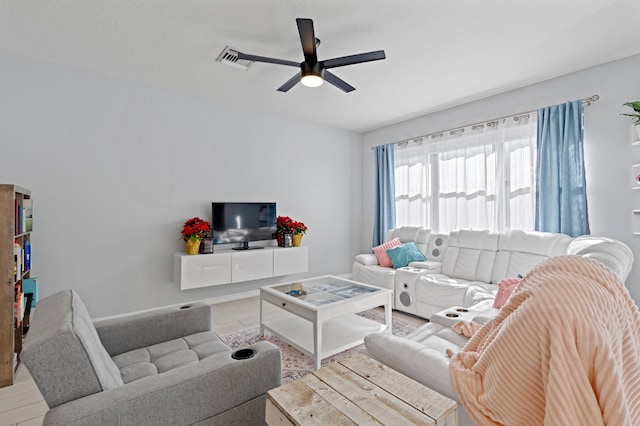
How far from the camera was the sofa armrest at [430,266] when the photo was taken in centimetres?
369

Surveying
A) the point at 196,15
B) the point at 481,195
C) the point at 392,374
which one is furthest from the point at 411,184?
the point at 392,374

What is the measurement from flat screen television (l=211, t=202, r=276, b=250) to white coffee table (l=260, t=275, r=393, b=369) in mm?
1304

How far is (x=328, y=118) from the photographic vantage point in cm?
471

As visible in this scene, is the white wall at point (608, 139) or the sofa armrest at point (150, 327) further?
the white wall at point (608, 139)

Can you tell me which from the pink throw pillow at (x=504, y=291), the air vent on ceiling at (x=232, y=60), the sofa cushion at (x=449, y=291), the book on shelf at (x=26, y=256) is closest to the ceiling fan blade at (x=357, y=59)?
the air vent on ceiling at (x=232, y=60)

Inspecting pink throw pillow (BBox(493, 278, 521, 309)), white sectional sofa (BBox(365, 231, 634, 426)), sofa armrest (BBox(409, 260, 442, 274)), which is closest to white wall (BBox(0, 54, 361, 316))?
sofa armrest (BBox(409, 260, 442, 274))

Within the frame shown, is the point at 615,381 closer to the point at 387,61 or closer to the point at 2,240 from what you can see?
the point at 387,61

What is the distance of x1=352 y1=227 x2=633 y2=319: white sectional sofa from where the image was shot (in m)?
3.00

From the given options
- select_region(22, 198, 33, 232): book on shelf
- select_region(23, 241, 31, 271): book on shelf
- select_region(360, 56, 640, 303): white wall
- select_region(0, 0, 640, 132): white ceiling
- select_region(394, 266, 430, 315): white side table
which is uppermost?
select_region(0, 0, 640, 132): white ceiling

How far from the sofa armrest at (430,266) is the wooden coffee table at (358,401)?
272 cm

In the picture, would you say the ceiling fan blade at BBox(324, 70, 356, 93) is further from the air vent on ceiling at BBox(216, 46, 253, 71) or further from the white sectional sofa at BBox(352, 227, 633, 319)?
the white sectional sofa at BBox(352, 227, 633, 319)

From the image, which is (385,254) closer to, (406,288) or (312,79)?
(406,288)

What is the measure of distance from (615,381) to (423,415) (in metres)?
0.48

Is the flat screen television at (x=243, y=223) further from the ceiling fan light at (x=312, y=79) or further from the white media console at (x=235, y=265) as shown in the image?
the ceiling fan light at (x=312, y=79)
